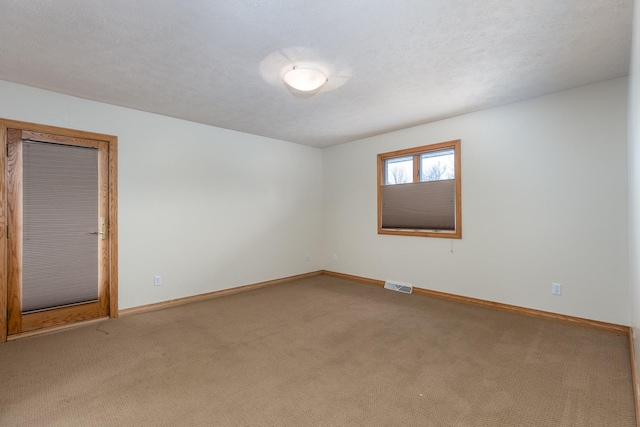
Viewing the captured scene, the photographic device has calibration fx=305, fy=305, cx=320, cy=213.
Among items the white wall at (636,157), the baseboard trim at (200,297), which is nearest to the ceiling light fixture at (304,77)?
the white wall at (636,157)

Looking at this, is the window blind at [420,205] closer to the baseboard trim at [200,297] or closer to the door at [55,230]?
the baseboard trim at [200,297]

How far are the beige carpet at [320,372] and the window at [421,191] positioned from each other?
4.33 ft

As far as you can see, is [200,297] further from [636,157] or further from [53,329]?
[636,157]

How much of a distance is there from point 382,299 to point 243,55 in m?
3.44

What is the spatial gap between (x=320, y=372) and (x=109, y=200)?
3128 mm

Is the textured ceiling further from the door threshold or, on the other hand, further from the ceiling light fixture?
the door threshold

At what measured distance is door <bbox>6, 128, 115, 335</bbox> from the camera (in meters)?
3.08

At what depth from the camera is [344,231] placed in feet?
18.8

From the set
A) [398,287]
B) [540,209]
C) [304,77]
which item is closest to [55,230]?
[304,77]

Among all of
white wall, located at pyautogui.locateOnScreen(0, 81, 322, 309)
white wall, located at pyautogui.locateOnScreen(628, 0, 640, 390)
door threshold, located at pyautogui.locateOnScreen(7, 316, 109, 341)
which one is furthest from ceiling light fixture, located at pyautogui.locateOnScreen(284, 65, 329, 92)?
door threshold, located at pyautogui.locateOnScreen(7, 316, 109, 341)

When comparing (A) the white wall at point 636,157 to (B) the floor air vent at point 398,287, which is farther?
(B) the floor air vent at point 398,287

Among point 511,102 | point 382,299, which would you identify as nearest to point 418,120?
point 511,102

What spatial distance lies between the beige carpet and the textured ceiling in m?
2.52

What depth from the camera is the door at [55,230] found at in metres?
3.08
